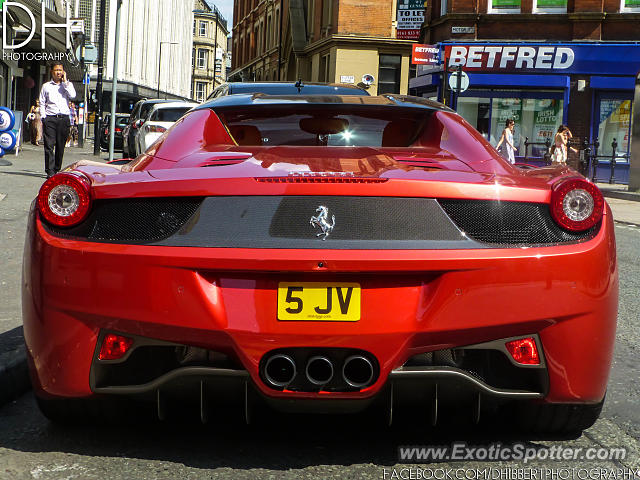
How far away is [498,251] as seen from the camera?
9.46 feet

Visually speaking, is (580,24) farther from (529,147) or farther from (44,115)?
(44,115)

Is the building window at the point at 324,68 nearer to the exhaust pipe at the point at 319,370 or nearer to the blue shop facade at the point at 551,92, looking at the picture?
the blue shop facade at the point at 551,92

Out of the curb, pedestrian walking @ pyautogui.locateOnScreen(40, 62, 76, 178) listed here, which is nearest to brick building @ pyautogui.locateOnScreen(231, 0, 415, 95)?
pedestrian walking @ pyautogui.locateOnScreen(40, 62, 76, 178)

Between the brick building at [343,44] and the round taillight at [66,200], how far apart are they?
113 ft

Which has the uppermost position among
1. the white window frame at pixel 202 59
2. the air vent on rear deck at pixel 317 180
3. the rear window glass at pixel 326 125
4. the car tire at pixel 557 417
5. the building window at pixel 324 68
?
the white window frame at pixel 202 59

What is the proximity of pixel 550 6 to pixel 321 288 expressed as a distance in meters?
28.9

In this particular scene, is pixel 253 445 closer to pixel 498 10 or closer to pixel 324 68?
pixel 498 10

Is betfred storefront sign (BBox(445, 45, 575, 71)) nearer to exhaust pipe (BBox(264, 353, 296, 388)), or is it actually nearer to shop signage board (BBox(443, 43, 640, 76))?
shop signage board (BBox(443, 43, 640, 76))

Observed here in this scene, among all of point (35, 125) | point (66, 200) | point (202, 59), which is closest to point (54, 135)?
point (66, 200)

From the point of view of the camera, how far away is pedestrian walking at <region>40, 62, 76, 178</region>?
15.2m

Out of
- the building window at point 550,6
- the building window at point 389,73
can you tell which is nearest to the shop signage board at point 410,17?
the building window at point 550,6

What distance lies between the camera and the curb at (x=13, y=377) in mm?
3834

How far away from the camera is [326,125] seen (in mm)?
4211

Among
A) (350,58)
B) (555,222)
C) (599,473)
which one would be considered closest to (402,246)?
(555,222)
